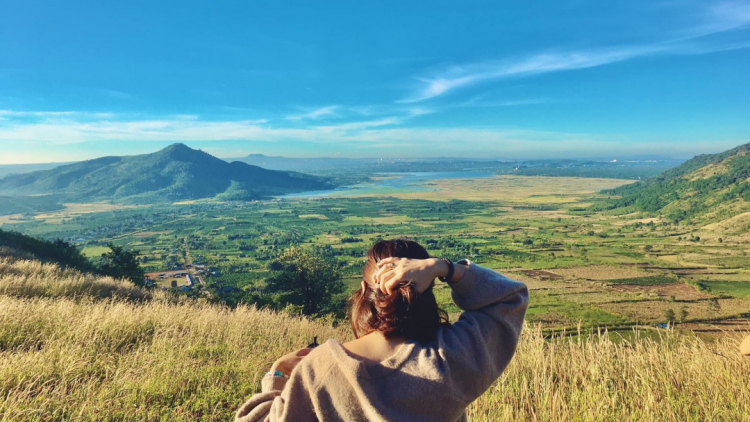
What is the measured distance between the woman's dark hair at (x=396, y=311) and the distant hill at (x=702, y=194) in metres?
111

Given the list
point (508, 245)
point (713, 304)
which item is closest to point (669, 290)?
point (713, 304)

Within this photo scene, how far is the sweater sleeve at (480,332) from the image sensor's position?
1.24 metres

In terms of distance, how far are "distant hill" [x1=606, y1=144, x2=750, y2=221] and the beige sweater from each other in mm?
110970

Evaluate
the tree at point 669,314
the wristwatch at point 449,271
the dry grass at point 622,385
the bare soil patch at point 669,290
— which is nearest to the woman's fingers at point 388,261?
the wristwatch at point 449,271

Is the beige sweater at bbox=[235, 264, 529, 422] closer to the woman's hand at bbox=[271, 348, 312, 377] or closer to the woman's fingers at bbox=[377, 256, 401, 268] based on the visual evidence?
the woman's hand at bbox=[271, 348, 312, 377]

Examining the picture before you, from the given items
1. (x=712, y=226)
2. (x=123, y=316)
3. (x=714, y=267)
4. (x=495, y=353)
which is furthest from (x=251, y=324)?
(x=712, y=226)

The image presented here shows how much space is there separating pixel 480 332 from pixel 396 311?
0.32 meters

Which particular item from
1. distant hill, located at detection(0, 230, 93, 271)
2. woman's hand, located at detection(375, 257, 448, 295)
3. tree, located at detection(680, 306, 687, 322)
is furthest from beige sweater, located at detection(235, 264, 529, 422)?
tree, located at detection(680, 306, 687, 322)

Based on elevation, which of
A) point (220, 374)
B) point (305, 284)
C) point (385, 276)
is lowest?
point (305, 284)

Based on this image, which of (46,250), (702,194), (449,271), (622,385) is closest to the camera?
(449,271)

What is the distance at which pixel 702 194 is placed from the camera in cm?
10550

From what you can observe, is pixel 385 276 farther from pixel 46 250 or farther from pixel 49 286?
pixel 46 250

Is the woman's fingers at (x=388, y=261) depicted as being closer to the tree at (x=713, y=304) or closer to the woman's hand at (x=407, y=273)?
the woman's hand at (x=407, y=273)

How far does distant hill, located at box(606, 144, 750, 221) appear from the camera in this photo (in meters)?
89.4
